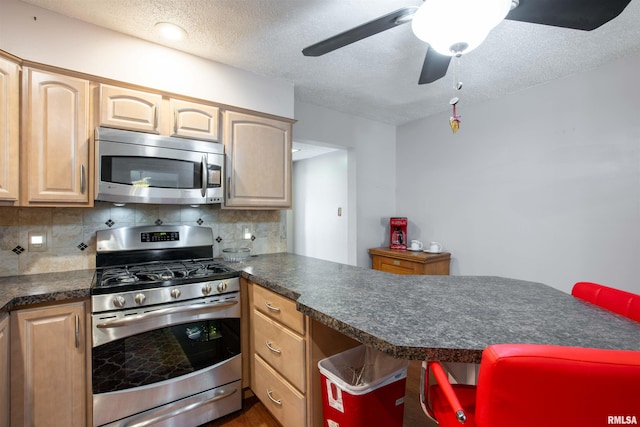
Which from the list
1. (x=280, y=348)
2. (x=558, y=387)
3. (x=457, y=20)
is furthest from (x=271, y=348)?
(x=457, y=20)

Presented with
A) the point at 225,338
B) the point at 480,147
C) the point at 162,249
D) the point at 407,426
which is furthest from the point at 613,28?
the point at 162,249

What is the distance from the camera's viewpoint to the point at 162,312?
161 cm

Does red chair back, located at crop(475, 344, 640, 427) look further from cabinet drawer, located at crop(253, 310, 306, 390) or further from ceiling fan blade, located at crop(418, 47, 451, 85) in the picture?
ceiling fan blade, located at crop(418, 47, 451, 85)

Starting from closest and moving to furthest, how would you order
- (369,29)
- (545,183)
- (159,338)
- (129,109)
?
(369,29), (159,338), (129,109), (545,183)

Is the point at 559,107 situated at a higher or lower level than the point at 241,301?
higher

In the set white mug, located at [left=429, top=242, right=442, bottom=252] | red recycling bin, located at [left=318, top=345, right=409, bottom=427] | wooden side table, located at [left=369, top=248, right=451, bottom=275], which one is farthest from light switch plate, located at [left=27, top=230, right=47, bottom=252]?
white mug, located at [left=429, top=242, right=442, bottom=252]

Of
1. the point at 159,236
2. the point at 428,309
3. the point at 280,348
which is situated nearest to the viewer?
the point at 428,309

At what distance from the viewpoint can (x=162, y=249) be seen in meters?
2.13

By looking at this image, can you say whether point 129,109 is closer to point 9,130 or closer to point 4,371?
point 9,130

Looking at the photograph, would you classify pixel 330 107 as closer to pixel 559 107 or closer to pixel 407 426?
pixel 559 107

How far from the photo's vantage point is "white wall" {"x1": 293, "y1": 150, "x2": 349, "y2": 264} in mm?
4418

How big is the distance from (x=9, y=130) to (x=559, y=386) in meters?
2.44

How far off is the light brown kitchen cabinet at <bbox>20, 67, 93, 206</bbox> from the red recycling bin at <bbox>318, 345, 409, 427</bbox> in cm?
172

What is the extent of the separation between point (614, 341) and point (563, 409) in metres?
0.41
